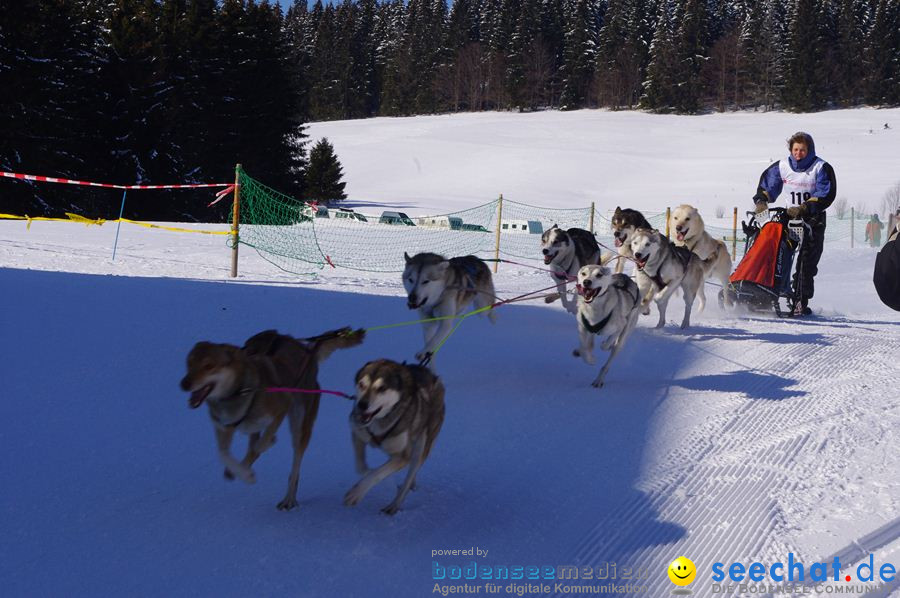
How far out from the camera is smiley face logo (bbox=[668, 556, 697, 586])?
269 cm

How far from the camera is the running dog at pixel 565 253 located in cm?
743

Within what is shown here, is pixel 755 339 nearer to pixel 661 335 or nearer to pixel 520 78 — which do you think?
pixel 661 335

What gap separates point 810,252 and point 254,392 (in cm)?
749

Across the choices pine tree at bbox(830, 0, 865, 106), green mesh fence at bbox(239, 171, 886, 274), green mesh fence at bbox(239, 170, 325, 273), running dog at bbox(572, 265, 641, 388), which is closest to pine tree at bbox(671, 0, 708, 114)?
pine tree at bbox(830, 0, 865, 106)

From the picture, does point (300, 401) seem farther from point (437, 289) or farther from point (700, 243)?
point (700, 243)

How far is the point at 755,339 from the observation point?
7.11 meters

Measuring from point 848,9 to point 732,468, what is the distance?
75423 mm

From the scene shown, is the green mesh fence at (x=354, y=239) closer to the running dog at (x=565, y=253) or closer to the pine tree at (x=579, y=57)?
the running dog at (x=565, y=253)

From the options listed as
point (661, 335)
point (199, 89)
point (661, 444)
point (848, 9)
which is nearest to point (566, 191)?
point (199, 89)

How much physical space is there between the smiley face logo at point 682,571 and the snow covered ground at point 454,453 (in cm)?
4

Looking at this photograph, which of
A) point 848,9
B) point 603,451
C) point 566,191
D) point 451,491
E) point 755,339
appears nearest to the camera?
point 451,491

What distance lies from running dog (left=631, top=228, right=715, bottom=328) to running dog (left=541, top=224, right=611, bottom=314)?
464 mm

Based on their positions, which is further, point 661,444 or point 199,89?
point 199,89

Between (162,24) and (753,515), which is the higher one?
(162,24)
